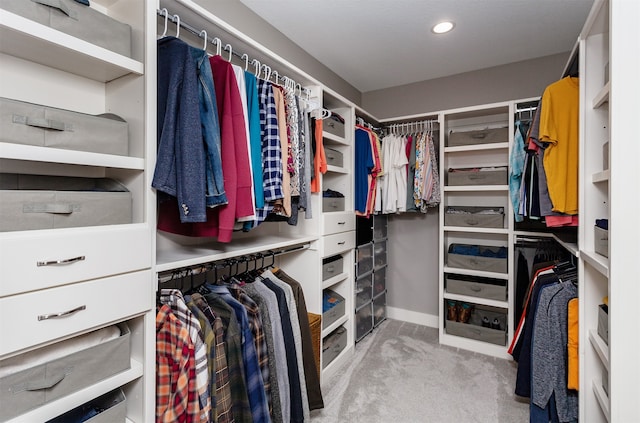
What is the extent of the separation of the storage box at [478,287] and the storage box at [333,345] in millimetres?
1022

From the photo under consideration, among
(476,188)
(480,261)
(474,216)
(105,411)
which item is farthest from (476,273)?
(105,411)

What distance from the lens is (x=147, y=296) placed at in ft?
3.54

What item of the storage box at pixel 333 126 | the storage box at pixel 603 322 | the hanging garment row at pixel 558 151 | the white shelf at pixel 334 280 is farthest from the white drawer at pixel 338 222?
the storage box at pixel 603 322

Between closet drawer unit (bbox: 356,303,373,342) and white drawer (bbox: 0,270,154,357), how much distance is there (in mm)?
2019

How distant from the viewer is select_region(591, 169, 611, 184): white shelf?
1214 mm

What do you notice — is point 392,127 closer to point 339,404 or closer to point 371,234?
point 371,234

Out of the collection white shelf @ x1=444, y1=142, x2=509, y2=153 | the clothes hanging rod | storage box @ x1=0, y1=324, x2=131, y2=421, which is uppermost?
the clothes hanging rod

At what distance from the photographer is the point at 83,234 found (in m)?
0.92

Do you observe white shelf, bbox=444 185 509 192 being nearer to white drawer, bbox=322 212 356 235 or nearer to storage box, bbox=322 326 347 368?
white drawer, bbox=322 212 356 235

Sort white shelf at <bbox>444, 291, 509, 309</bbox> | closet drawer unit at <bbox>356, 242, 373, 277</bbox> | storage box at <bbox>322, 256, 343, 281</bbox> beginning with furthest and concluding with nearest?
1. closet drawer unit at <bbox>356, 242, 373, 277</bbox>
2. white shelf at <bbox>444, 291, 509, 309</bbox>
3. storage box at <bbox>322, 256, 343, 281</bbox>

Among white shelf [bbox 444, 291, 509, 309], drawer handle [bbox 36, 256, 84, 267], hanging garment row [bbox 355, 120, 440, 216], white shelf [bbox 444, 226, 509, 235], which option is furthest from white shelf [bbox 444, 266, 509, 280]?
drawer handle [bbox 36, 256, 84, 267]

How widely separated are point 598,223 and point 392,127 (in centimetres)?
201

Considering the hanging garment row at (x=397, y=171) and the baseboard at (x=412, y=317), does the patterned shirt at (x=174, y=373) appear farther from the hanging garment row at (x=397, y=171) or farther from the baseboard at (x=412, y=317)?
the baseboard at (x=412, y=317)

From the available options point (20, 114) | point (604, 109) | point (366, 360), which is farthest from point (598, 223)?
point (20, 114)
